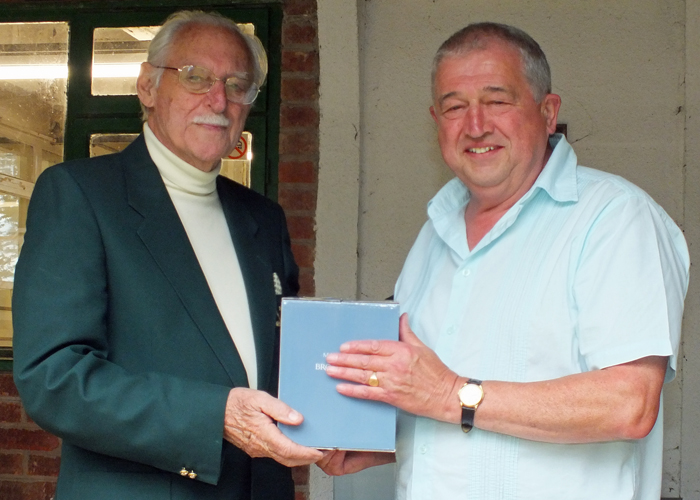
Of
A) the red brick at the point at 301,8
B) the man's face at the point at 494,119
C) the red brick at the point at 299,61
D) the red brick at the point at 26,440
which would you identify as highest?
the red brick at the point at 301,8

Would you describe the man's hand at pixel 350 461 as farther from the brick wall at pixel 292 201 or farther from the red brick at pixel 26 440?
the red brick at pixel 26 440

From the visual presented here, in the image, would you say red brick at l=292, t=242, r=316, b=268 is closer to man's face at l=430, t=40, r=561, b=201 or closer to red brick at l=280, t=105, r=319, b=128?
red brick at l=280, t=105, r=319, b=128

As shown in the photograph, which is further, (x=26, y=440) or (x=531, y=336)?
(x=26, y=440)

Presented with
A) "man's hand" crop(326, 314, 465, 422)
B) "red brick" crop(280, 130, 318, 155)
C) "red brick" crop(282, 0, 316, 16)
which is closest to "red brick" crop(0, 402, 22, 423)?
"red brick" crop(280, 130, 318, 155)

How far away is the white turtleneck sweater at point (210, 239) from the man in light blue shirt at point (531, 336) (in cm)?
51

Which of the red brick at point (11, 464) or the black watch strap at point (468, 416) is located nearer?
the black watch strap at point (468, 416)

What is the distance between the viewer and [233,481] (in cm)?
206

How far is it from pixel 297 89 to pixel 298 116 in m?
0.13

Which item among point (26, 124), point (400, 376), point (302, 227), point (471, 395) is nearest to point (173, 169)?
point (400, 376)

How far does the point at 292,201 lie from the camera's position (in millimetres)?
3664

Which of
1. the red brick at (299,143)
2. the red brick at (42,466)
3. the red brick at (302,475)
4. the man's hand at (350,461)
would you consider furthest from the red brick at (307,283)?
the man's hand at (350,461)

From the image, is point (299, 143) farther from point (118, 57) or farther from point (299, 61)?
point (118, 57)

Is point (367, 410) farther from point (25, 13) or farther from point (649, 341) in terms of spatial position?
point (25, 13)

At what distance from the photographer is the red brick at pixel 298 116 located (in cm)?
367
